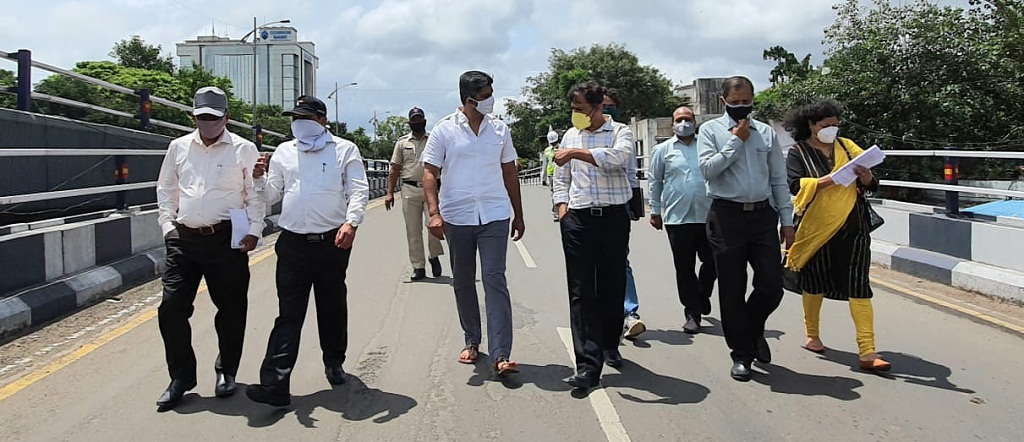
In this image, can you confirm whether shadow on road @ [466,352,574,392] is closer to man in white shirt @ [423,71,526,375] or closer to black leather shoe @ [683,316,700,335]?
man in white shirt @ [423,71,526,375]

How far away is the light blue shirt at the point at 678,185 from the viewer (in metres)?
6.43

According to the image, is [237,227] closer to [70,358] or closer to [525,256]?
[70,358]

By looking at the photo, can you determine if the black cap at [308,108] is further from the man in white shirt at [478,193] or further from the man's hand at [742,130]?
the man's hand at [742,130]

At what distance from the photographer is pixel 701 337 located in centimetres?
640

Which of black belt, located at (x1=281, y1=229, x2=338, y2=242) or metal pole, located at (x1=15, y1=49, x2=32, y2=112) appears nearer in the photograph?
black belt, located at (x1=281, y1=229, x2=338, y2=242)

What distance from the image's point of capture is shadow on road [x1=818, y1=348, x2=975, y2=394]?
511cm

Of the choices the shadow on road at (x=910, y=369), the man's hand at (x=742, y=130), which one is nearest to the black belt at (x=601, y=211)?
the man's hand at (x=742, y=130)

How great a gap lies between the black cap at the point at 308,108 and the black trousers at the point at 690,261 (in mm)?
2920

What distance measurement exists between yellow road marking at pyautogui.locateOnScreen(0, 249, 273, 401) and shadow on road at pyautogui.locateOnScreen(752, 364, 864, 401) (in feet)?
14.9

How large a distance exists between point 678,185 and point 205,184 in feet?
11.6

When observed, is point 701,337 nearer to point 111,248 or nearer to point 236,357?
point 236,357

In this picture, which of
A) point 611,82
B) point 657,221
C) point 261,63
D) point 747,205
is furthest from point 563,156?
point 261,63

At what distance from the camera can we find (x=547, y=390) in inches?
199

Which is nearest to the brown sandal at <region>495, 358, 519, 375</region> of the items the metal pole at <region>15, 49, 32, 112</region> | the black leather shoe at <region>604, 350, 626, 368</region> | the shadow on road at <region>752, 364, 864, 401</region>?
the black leather shoe at <region>604, 350, 626, 368</region>
